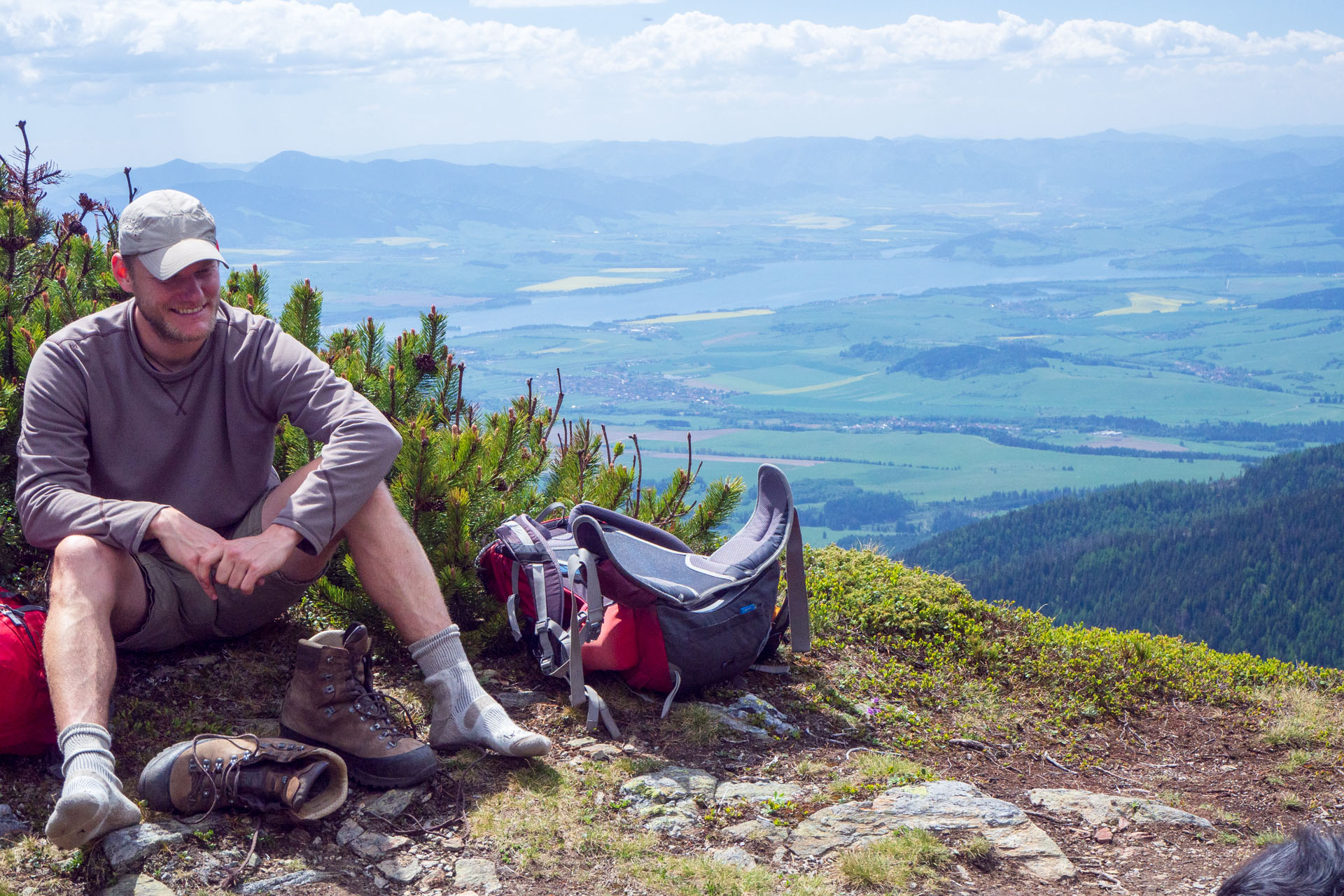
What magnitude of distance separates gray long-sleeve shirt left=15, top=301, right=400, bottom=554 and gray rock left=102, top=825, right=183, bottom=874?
0.91m

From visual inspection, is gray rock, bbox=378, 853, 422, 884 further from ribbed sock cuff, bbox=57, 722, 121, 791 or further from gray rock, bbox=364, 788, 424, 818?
ribbed sock cuff, bbox=57, 722, 121, 791

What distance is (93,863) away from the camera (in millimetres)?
3057

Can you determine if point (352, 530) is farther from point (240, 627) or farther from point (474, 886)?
point (474, 886)

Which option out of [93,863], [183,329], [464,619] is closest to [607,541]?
[464,619]

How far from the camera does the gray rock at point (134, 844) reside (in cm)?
307

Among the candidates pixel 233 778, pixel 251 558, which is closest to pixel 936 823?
pixel 233 778

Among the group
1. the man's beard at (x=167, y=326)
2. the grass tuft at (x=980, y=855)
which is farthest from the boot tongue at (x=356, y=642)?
the grass tuft at (x=980, y=855)

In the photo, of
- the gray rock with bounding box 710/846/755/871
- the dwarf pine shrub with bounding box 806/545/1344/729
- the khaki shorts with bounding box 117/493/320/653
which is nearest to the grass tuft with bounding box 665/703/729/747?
the gray rock with bounding box 710/846/755/871

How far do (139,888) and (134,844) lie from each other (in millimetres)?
161

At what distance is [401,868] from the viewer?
3.30m

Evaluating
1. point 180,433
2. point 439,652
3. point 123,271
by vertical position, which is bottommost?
point 439,652

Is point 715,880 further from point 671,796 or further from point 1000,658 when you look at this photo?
point 1000,658

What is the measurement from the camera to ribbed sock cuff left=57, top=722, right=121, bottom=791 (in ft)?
9.98

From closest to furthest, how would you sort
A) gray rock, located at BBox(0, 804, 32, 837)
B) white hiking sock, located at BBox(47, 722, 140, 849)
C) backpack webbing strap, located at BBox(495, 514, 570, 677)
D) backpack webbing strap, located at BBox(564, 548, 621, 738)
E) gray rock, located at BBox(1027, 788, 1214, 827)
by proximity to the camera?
1. white hiking sock, located at BBox(47, 722, 140, 849)
2. gray rock, located at BBox(0, 804, 32, 837)
3. gray rock, located at BBox(1027, 788, 1214, 827)
4. backpack webbing strap, located at BBox(564, 548, 621, 738)
5. backpack webbing strap, located at BBox(495, 514, 570, 677)
